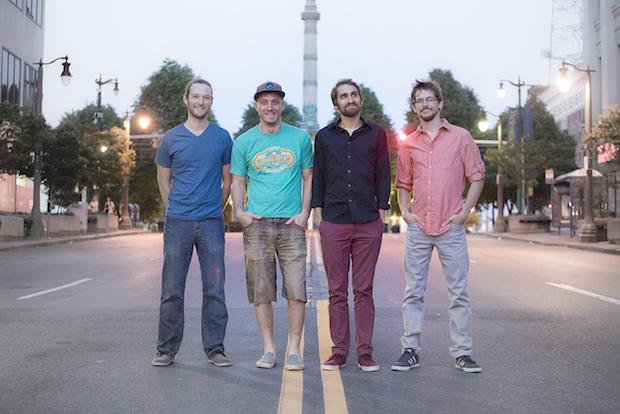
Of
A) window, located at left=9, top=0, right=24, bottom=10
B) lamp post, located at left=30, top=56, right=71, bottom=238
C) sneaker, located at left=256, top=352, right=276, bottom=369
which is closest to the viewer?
sneaker, located at left=256, top=352, right=276, bottom=369

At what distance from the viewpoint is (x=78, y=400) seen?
4895 millimetres

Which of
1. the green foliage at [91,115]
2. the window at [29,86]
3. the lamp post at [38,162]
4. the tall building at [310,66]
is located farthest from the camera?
the tall building at [310,66]

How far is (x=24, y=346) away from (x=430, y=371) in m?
3.47

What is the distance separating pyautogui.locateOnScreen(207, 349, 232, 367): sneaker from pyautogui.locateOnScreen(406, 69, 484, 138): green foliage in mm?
70743

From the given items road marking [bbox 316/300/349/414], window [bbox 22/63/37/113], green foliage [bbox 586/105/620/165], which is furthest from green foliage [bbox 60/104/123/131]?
road marking [bbox 316/300/349/414]

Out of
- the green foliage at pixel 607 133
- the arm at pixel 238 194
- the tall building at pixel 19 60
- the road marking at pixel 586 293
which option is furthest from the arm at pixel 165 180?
the tall building at pixel 19 60

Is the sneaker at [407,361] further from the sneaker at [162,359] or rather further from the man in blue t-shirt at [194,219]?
the sneaker at [162,359]

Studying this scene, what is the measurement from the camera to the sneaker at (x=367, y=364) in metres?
5.70

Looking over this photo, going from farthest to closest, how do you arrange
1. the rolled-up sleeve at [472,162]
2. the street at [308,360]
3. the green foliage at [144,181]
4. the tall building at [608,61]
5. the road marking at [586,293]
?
the green foliage at [144,181], the tall building at [608,61], the road marking at [586,293], the rolled-up sleeve at [472,162], the street at [308,360]

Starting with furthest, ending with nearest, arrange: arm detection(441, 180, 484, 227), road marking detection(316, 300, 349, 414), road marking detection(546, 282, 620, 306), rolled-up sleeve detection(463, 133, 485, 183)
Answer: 1. road marking detection(546, 282, 620, 306)
2. rolled-up sleeve detection(463, 133, 485, 183)
3. arm detection(441, 180, 484, 227)
4. road marking detection(316, 300, 349, 414)

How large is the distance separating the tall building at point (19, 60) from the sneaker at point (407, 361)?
36528 mm

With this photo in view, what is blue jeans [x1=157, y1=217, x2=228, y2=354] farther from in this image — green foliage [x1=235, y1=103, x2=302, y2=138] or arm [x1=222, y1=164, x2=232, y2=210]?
green foliage [x1=235, y1=103, x2=302, y2=138]

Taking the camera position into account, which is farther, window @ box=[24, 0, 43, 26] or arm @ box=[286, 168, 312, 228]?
window @ box=[24, 0, 43, 26]

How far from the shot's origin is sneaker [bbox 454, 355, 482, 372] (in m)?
5.66
